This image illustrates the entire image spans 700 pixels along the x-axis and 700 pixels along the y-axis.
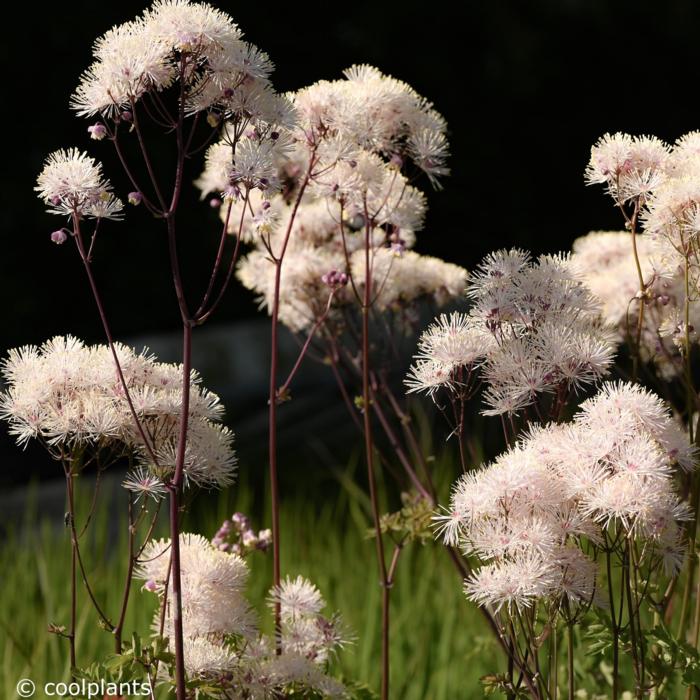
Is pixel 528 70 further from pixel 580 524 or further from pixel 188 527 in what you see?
pixel 580 524

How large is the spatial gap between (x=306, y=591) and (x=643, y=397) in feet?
2.02

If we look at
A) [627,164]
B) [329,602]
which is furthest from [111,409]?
[329,602]

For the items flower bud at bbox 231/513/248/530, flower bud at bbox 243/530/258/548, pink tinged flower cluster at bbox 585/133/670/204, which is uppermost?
pink tinged flower cluster at bbox 585/133/670/204

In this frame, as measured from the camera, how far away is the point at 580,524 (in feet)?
4.45

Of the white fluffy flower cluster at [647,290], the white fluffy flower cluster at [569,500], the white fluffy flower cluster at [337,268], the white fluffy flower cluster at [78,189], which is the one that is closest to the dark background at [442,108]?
the white fluffy flower cluster at [337,268]

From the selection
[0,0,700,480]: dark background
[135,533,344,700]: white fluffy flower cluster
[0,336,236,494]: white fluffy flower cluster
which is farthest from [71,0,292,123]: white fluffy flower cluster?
[0,0,700,480]: dark background

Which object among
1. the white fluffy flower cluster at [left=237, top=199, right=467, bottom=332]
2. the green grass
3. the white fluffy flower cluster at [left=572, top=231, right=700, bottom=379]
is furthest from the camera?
the green grass

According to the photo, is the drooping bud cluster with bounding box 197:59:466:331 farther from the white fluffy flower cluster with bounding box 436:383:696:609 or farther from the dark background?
the dark background

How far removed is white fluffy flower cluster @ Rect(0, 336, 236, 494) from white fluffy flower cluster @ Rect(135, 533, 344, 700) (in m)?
0.12

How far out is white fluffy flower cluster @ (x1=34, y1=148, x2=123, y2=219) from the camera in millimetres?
1459

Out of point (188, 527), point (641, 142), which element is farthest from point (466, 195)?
point (641, 142)

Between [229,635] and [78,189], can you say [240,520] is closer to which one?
[229,635]

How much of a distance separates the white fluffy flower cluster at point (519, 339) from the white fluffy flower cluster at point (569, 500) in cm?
8

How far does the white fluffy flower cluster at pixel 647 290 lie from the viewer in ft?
6.18
